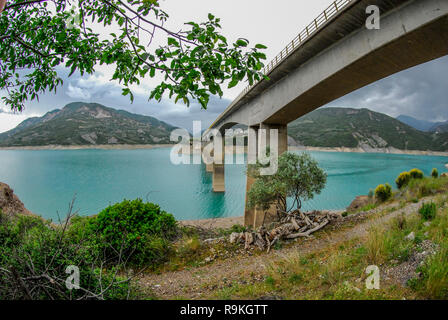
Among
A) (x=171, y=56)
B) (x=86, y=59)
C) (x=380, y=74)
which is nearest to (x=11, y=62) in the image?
(x=86, y=59)

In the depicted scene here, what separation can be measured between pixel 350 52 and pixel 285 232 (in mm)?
7152

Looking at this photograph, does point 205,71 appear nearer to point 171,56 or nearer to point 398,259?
point 171,56

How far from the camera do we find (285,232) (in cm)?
749

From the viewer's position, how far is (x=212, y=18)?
2258mm

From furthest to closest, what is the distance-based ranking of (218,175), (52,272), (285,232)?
(218,175) < (285,232) < (52,272)

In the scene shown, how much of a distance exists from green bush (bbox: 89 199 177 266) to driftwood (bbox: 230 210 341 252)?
251 centimetres

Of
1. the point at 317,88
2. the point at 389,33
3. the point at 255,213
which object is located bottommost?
the point at 255,213

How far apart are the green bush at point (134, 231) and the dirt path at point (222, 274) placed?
790mm

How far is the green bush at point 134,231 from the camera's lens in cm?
647

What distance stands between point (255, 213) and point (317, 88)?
8484 millimetres

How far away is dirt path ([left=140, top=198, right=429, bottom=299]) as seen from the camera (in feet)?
14.9

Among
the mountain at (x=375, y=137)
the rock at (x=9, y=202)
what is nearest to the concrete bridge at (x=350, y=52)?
the rock at (x=9, y=202)

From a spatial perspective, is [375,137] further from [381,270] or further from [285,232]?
[381,270]

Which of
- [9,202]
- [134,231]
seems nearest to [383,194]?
[134,231]
